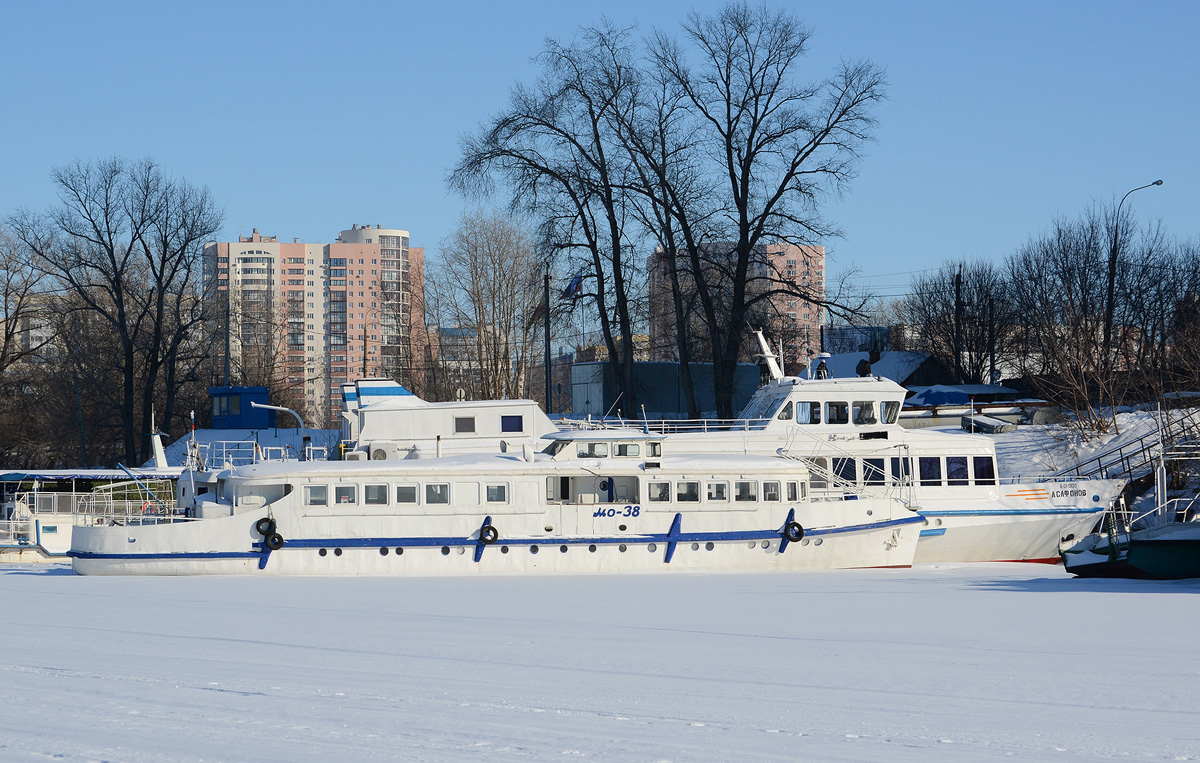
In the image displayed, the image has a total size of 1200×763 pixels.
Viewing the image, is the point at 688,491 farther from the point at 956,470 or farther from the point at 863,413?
the point at 956,470

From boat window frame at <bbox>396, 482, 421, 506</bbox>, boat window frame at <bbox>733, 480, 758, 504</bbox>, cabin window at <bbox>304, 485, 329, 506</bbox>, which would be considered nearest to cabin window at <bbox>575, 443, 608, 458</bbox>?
boat window frame at <bbox>733, 480, 758, 504</bbox>

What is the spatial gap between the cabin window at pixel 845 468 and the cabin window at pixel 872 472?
0.33 meters

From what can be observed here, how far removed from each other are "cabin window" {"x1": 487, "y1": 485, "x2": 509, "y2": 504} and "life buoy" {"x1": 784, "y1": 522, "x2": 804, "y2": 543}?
644 cm

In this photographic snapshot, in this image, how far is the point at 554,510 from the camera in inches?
953

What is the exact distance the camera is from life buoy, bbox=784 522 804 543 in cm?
2434

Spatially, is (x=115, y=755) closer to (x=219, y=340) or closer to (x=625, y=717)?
(x=625, y=717)

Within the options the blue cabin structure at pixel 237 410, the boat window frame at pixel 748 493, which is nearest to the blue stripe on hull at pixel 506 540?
the boat window frame at pixel 748 493

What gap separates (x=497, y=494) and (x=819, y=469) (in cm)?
808

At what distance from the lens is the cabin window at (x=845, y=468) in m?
27.7

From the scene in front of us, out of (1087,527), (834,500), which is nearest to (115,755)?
(834,500)

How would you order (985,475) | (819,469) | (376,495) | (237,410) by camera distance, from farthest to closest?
(237,410) → (985,475) → (819,469) → (376,495)

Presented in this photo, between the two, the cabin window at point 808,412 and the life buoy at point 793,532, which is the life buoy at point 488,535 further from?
the cabin window at point 808,412

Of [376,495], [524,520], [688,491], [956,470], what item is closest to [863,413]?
[956,470]

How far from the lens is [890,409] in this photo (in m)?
28.7
